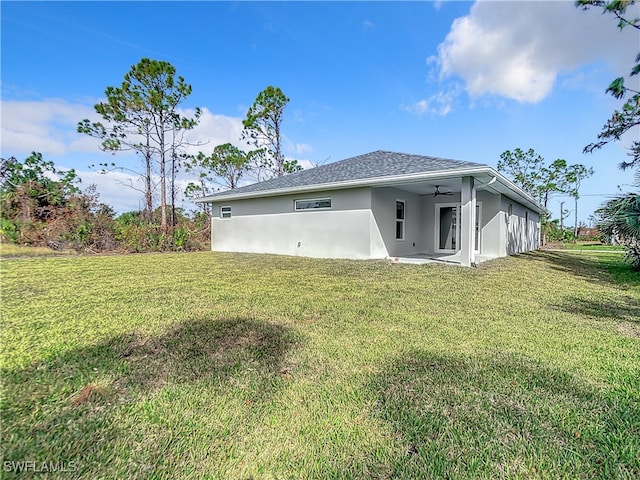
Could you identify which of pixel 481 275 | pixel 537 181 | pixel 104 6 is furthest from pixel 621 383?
pixel 537 181

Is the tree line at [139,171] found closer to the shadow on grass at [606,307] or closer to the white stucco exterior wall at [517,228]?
the white stucco exterior wall at [517,228]

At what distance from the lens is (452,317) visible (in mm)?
3912

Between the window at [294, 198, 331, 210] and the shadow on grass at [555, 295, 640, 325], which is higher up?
the window at [294, 198, 331, 210]

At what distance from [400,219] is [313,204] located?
3312 millimetres

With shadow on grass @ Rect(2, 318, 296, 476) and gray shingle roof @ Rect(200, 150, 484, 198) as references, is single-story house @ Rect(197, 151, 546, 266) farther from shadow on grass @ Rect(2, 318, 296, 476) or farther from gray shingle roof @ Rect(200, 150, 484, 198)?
shadow on grass @ Rect(2, 318, 296, 476)

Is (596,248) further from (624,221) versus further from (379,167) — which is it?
(379,167)

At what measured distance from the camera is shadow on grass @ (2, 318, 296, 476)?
165cm

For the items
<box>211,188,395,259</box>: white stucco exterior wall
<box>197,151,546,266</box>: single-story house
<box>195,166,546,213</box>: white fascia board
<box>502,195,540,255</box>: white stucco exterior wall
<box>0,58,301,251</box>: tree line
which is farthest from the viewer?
<box>0,58,301,251</box>: tree line

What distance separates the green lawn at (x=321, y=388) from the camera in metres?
1.57

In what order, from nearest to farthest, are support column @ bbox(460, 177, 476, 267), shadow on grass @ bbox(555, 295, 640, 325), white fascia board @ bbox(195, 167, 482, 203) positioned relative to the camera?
shadow on grass @ bbox(555, 295, 640, 325)
white fascia board @ bbox(195, 167, 482, 203)
support column @ bbox(460, 177, 476, 267)

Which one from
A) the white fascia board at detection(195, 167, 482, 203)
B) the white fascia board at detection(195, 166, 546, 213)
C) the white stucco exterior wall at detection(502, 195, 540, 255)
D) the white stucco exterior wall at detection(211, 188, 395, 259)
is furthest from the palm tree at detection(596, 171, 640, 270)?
the white stucco exterior wall at detection(211, 188, 395, 259)

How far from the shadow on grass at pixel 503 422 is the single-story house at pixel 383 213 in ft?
21.4

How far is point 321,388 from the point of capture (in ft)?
7.27

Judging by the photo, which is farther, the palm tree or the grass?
the grass
